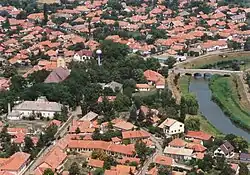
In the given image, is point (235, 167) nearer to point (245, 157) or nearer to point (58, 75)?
point (245, 157)

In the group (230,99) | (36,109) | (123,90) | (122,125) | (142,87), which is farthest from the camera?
(142,87)

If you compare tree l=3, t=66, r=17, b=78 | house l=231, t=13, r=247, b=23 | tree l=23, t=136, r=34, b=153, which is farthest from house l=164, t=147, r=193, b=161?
house l=231, t=13, r=247, b=23

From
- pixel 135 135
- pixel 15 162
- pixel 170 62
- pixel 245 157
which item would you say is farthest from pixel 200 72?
pixel 15 162

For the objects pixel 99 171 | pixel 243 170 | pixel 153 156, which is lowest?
pixel 153 156

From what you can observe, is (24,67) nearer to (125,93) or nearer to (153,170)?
(125,93)

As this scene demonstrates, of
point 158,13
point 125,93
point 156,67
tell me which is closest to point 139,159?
point 125,93

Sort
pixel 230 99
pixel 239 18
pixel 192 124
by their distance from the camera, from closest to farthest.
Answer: pixel 192 124 < pixel 230 99 < pixel 239 18
